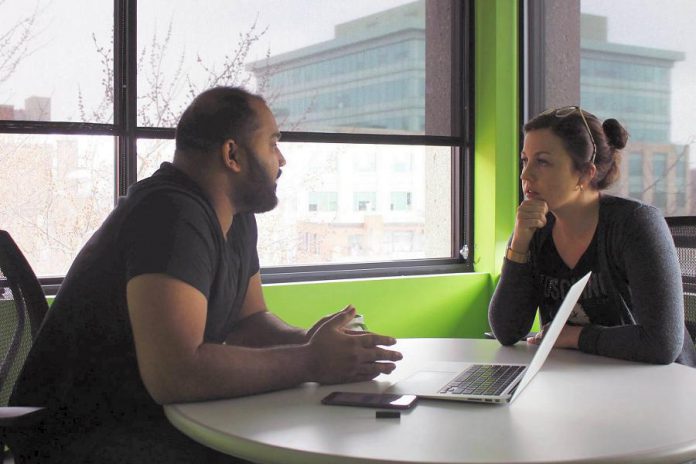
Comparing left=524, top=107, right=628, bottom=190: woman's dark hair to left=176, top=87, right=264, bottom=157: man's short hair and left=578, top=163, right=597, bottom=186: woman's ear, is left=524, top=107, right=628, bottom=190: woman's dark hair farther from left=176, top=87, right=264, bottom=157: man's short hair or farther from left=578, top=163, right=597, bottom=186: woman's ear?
left=176, top=87, right=264, bottom=157: man's short hair

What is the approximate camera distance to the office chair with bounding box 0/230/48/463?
5.47ft

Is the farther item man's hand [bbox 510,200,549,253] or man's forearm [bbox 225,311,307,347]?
man's hand [bbox 510,200,549,253]

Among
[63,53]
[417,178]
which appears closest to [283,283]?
[417,178]

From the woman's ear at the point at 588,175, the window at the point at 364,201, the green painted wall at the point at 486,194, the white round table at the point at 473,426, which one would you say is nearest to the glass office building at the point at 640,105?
the green painted wall at the point at 486,194

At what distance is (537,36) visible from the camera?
4.27 m

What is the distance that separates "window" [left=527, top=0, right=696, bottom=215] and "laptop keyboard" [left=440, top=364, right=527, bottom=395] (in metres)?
2.29

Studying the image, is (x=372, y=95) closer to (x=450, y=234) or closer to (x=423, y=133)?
(x=423, y=133)

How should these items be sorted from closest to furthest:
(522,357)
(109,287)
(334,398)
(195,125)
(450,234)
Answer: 1. (334,398)
2. (109,287)
3. (195,125)
4. (522,357)
5. (450,234)

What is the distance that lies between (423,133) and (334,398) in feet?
9.82

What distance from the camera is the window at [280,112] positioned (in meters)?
3.21

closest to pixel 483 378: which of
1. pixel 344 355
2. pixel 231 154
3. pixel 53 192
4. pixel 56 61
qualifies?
pixel 344 355

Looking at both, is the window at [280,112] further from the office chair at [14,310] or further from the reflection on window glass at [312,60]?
the office chair at [14,310]

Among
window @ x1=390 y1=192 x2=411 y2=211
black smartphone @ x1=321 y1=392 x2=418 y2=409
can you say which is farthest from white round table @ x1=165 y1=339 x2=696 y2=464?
window @ x1=390 y1=192 x2=411 y2=211

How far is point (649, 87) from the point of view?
367 cm
